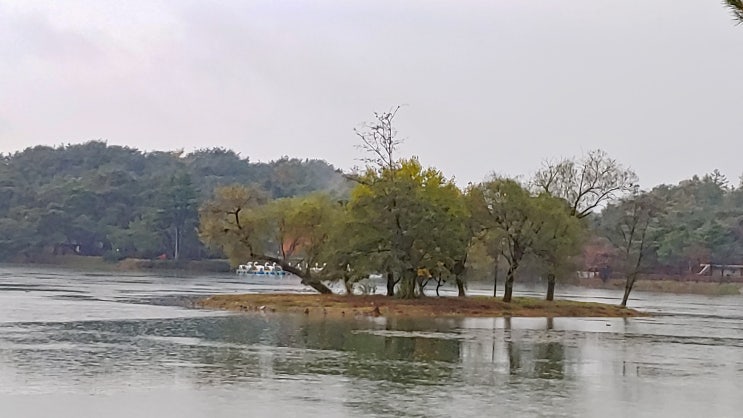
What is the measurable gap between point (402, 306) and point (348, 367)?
27.1m

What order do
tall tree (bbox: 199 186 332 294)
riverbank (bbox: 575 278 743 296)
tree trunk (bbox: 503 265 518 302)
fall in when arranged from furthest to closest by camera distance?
1. riverbank (bbox: 575 278 743 296)
2. tall tree (bbox: 199 186 332 294)
3. tree trunk (bbox: 503 265 518 302)

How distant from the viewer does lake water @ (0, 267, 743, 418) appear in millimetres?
20797

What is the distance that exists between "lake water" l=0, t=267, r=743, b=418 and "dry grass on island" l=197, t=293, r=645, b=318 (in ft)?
14.5

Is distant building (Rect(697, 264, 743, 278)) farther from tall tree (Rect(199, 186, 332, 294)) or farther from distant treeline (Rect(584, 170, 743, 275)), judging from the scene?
tall tree (Rect(199, 186, 332, 294))

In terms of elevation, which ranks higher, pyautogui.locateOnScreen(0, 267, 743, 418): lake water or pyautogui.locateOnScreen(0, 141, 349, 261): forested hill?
pyautogui.locateOnScreen(0, 141, 349, 261): forested hill

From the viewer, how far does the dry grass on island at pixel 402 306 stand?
52.7 m

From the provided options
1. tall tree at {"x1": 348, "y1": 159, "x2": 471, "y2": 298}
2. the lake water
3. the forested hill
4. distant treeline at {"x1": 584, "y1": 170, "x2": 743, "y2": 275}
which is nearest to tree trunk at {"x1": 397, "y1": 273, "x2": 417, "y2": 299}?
tall tree at {"x1": 348, "y1": 159, "x2": 471, "y2": 298}

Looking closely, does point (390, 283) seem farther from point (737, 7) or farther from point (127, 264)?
point (127, 264)

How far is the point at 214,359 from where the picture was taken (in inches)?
1118

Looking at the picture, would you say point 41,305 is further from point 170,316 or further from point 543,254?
point 543,254

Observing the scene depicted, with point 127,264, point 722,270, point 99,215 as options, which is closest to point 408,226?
point 722,270

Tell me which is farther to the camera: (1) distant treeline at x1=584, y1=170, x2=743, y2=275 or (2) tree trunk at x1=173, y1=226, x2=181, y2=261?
(2) tree trunk at x1=173, y1=226, x2=181, y2=261

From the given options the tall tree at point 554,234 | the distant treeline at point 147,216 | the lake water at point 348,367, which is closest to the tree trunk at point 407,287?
the tall tree at point 554,234

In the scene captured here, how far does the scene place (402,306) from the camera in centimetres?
5422
